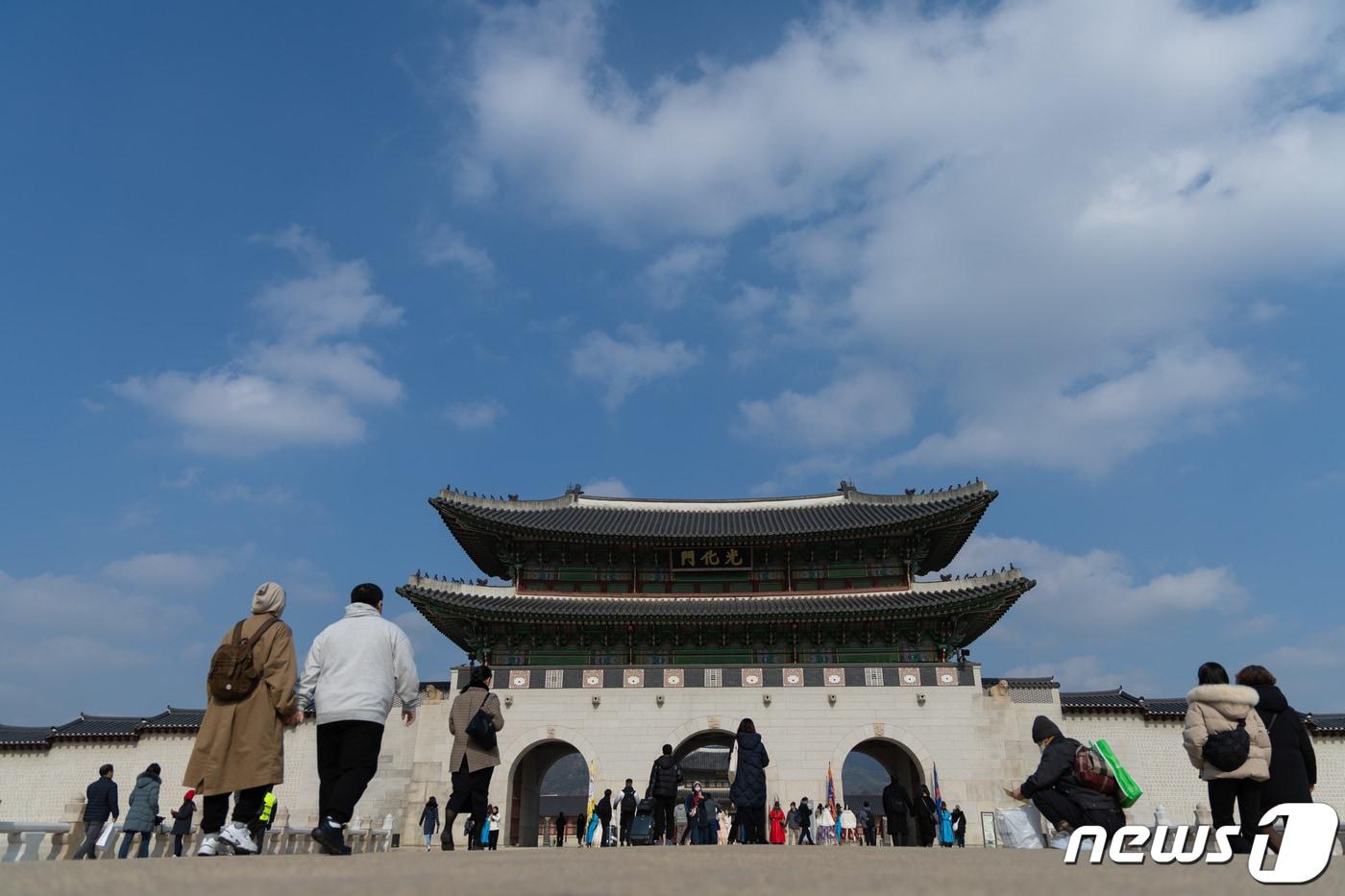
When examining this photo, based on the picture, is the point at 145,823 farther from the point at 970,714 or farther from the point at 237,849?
the point at 970,714

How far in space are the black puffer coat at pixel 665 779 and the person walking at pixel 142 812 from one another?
6.23 meters

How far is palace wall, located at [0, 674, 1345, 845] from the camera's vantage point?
891 inches

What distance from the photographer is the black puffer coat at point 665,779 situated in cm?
1155

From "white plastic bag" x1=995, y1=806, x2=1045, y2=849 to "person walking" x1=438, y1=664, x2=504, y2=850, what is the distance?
15.7 ft

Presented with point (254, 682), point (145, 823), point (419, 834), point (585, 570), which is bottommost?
point (419, 834)

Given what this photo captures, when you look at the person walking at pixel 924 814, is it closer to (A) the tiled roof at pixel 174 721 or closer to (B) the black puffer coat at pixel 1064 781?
(B) the black puffer coat at pixel 1064 781

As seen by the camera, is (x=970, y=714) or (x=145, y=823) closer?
(x=145, y=823)

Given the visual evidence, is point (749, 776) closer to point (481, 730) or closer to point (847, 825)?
point (481, 730)

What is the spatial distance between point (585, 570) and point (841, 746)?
32.5 feet

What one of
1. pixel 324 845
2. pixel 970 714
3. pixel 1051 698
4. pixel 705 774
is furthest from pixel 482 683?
pixel 705 774

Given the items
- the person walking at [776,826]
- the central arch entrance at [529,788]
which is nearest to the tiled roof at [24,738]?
the central arch entrance at [529,788]

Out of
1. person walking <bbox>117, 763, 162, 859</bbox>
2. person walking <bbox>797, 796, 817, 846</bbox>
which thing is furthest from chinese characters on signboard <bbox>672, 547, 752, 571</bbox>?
person walking <bbox>117, 763, 162, 859</bbox>

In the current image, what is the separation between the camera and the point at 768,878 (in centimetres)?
405

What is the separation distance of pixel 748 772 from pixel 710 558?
18.1 m
